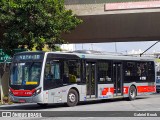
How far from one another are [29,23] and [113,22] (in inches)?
315

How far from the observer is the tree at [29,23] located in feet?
90.5

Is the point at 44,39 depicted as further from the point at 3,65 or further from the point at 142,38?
the point at 142,38

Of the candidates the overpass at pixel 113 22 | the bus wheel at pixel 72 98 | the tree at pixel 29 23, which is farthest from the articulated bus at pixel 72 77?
the tree at pixel 29 23

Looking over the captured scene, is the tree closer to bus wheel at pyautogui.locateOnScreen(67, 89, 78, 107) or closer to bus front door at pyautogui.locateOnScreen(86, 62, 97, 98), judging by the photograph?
bus front door at pyautogui.locateOnScreen(86, 62, 97, 98)

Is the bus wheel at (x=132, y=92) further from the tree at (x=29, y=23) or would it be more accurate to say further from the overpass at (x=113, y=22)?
the overpass at (x=113, y=22)

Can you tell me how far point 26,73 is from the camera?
2066cm

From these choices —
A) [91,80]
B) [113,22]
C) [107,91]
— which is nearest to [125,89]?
[107,91]

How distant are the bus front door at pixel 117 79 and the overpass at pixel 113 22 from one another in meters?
6.66

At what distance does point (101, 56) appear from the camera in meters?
24.3

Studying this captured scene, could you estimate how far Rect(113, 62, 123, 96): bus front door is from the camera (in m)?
25.3

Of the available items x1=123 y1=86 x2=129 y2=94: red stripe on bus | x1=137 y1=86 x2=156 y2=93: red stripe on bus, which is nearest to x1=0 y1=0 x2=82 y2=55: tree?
x1=123 y1=86 x2=129 y2=94: red stripe on bus

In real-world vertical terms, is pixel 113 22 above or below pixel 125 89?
above

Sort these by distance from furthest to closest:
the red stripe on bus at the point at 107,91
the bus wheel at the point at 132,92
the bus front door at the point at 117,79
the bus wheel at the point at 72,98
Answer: the bus wheel at the point at 132,92
the bus front door at the point at 117,79
the red stripe on bus at the point at 107,91
the bus wheel at the point at 72,98

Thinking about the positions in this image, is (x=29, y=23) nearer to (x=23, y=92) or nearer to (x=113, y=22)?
(x=113, y=22)
